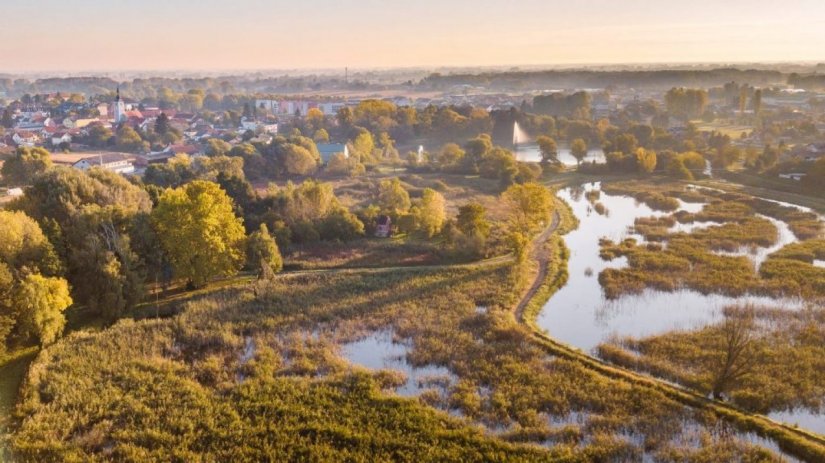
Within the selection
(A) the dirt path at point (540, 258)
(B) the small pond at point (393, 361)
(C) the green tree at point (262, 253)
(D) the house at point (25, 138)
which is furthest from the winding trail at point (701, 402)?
(D) the house at point (25, 138)

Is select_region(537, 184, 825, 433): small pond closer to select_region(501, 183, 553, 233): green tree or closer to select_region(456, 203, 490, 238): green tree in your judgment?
select_region(501, 183, 553, 233): green tree

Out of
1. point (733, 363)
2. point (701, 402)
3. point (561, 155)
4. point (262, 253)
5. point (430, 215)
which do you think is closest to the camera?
point (701, 402)

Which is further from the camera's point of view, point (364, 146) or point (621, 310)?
point (364, 146)

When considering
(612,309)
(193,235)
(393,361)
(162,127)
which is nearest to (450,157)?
(612,309)

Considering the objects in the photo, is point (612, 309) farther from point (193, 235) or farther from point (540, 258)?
point (193, 235)

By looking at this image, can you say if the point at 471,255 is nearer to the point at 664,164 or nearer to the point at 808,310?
the point at 808,310

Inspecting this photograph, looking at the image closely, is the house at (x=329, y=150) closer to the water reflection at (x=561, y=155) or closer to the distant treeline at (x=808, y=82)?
the water reflection at (x=561, y=155)

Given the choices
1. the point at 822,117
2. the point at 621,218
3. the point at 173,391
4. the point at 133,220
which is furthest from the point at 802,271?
the point at 822,117
